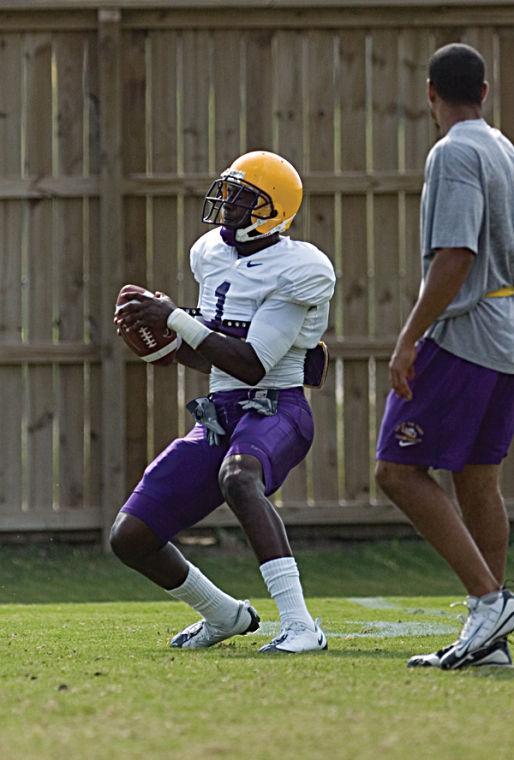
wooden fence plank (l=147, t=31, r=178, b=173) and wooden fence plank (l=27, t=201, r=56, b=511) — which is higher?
wooden fence plank (l=147, t=31, r=178, b=173)

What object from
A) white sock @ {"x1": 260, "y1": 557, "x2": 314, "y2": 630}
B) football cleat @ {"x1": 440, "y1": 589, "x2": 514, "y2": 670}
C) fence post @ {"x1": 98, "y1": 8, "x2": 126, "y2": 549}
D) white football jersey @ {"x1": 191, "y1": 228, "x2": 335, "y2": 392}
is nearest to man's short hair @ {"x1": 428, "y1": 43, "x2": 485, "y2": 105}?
white football jersey @ {"x1": 191, "y1": 228, "x2": 335, "y2": 392}

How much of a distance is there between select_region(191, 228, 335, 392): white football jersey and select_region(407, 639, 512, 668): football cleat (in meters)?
1.31

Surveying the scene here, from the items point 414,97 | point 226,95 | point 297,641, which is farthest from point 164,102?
point 297,641

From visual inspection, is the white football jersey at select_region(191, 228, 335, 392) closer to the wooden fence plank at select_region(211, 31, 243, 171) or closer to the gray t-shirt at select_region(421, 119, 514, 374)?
the gray t-shirt at select_region(421, 119, 514, 374)

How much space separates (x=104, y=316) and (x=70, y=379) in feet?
1.46

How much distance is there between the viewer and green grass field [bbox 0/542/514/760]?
3.13m

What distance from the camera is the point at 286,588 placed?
4.86 meters

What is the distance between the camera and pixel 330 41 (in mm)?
9469

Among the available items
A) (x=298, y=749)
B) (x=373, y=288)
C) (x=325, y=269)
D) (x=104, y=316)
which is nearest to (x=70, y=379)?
(x=104, y=316)

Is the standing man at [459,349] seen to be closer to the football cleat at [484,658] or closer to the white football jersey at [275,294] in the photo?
the football cleat at [484,658]

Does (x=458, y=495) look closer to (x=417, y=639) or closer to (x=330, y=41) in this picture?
(x=417, y=639)

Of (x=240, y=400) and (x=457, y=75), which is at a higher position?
(x=457, y=75)

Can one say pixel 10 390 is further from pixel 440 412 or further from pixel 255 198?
pixel 440 412

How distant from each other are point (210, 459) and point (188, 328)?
1.57ft
